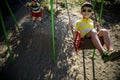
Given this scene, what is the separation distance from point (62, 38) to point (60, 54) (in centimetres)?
72

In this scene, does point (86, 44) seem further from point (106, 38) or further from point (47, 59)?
point (47, 59)

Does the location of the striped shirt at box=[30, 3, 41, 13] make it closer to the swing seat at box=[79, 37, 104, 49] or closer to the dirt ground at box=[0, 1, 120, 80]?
the dirt ground at box=[0, 1, 120, 80]

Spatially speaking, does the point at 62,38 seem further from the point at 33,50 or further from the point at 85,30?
the point at 85,30

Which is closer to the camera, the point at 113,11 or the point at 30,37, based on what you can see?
the point at 30,37

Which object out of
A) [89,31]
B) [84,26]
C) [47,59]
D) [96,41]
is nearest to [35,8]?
[47,59]

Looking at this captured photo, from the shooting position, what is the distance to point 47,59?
18.4 feet

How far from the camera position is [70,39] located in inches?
255

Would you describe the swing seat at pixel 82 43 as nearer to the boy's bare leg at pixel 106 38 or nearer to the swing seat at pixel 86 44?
the swing seat at pixel 86 44

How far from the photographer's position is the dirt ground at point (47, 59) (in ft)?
17.1

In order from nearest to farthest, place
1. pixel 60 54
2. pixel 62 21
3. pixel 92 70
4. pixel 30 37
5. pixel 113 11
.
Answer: pixel 92 70 < pixel 60 54 < pixel 30 37 < pixel 62 21 < pixel 113 11

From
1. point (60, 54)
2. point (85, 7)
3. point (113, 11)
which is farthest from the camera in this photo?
point (113, 11)

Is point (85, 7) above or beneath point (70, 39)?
above

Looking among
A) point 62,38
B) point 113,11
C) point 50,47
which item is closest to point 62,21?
point 62,38

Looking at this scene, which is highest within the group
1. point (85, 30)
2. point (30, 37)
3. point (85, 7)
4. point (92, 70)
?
point (85, 7)
